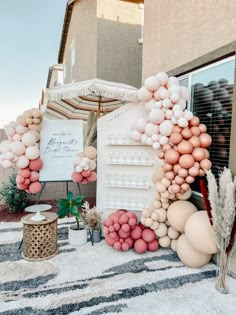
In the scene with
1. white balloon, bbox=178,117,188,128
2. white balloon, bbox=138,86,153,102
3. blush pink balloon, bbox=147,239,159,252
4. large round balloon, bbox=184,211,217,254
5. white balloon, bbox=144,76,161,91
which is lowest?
blush pink balloon, bbox=147,239,159,252

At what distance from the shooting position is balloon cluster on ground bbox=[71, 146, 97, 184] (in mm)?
4613

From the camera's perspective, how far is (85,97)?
536cm

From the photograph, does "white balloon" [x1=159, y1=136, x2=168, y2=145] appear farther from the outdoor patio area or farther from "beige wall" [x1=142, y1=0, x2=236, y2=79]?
the outdoor patio area

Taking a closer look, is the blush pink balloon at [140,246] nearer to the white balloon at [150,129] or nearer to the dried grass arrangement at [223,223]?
the dried grass arrangement at [223,223]

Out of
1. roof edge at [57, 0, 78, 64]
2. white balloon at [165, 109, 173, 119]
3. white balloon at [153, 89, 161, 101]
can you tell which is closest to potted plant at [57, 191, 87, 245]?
white balloon at [165, 109, 173, 119]

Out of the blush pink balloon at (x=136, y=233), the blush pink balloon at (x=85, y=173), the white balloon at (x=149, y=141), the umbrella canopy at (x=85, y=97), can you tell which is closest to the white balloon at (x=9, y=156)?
the umbrella canopy at (x=85, y=97)

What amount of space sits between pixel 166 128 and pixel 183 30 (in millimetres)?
2247

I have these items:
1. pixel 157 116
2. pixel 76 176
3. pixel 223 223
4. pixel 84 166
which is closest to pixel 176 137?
pixel 157 116

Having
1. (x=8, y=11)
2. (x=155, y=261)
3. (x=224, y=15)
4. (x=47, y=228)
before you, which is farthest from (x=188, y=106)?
(x=8, y=11)

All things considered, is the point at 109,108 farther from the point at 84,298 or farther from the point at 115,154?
Result: the point at 84,298

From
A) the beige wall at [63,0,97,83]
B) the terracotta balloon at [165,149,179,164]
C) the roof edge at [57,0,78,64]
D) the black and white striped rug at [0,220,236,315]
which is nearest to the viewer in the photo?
the black and white striped rug at [0,220,236,315]

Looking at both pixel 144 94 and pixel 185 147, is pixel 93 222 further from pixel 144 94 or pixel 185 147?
pixel 144 94

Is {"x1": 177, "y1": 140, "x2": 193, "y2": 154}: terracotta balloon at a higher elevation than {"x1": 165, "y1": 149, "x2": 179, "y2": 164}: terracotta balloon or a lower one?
higher

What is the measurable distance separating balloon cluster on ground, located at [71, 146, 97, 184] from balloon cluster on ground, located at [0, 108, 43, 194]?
0.71 metres
